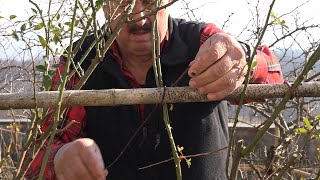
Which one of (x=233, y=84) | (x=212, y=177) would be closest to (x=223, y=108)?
(x=212, y=177)

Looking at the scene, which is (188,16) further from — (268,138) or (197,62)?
(268,138)

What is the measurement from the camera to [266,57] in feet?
6.27

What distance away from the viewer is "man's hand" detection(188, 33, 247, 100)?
1.31 metres

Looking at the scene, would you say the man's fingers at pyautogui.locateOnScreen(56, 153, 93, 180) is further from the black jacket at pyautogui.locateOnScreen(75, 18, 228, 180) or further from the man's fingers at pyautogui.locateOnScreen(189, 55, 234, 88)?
the black jacket at pyautogui.locateOnScreen(75, 18, 228, 180)

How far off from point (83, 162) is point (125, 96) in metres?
0.19

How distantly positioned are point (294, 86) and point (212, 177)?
2.87ft

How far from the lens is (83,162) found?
123 centimetres

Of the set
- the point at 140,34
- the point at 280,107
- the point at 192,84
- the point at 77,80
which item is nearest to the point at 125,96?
the point at 192,84

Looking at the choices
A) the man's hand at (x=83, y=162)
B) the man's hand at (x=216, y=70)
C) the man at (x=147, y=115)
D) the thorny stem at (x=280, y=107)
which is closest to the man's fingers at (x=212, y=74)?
the man's hand at (x=216, y=70)

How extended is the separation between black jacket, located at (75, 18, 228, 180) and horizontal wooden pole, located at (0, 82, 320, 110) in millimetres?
636

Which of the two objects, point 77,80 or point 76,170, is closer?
point 76,170

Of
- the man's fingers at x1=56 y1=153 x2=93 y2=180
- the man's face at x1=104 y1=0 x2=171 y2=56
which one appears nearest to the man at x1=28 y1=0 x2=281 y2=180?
the man's face at x1=104 y1=0 x2=171 y2=56

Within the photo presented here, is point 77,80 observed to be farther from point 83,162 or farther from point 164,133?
point 83,162

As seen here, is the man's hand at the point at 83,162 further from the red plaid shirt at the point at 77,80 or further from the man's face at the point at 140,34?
the man's face at the point at 140,34
